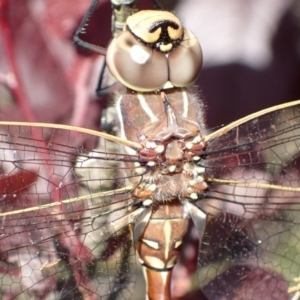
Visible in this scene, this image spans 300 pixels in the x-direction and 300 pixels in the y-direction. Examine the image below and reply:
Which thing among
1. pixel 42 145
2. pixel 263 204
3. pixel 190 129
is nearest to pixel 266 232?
pixel 263 204

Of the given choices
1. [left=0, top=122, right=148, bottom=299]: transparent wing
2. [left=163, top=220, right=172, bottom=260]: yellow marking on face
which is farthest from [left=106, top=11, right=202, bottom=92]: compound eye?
[left=163, top=220, right=172, bottom=260]: yellow marking on face

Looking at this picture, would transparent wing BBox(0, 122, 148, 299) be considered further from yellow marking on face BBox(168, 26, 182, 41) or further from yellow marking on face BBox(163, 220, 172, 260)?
yellow marking on face BBox(168, 26, 182, 41)

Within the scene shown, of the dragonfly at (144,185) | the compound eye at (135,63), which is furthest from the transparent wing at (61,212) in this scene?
the compound eye at (135,63)

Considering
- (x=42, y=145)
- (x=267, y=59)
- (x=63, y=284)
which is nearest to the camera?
(x=42, y=145)

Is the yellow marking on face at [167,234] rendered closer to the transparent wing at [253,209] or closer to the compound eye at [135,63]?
the transparent wing at [253,209]

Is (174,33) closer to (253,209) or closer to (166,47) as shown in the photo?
(166,47)

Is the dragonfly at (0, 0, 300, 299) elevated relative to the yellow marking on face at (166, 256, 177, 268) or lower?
elevated

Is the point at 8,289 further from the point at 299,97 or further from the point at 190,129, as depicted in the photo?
the point at 299,97
